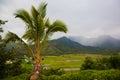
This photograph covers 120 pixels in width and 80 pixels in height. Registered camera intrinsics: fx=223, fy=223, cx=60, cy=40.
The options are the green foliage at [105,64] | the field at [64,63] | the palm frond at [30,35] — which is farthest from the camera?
the field at [64,63]

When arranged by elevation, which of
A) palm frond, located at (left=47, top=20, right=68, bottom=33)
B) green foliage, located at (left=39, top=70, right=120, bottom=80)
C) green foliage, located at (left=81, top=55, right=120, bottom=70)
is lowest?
green foliage, located at (left=39, top=70, right=120, bottom=80)

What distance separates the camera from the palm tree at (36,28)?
1609 cm

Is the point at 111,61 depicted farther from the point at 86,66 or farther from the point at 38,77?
the point at 38,77

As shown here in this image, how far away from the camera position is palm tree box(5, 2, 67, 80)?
16094 millimetres

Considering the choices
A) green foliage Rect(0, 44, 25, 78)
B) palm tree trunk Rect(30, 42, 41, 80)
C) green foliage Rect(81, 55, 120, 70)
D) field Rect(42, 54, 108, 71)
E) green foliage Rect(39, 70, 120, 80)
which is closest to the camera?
green foliage Rect(39, 70, 120, 80)

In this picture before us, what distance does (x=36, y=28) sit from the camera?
16266 millimetres

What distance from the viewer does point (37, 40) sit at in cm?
1644

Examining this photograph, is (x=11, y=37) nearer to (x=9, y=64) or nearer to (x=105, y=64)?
(x=9, y=64)

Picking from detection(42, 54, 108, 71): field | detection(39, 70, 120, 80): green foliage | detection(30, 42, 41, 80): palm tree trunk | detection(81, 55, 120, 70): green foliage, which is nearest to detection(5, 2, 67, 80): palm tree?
detection(30, 42, 41, 80): palm tree trunk

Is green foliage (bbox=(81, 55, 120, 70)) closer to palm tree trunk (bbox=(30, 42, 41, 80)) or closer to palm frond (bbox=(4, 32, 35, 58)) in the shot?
palm tree trunk (bbox=(30, 42, 41, 80))

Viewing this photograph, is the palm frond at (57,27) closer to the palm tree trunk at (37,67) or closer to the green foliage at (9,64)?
the palm tree trunk at (37,67)

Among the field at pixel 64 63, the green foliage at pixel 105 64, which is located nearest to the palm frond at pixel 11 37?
the green foliage at pixel 105 64

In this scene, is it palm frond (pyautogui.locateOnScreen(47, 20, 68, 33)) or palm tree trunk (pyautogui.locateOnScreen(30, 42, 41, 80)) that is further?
palm frond (pyautogui.locateOnScreen(47, 20, 68, 33))

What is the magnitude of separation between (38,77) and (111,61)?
7266 millimetres
